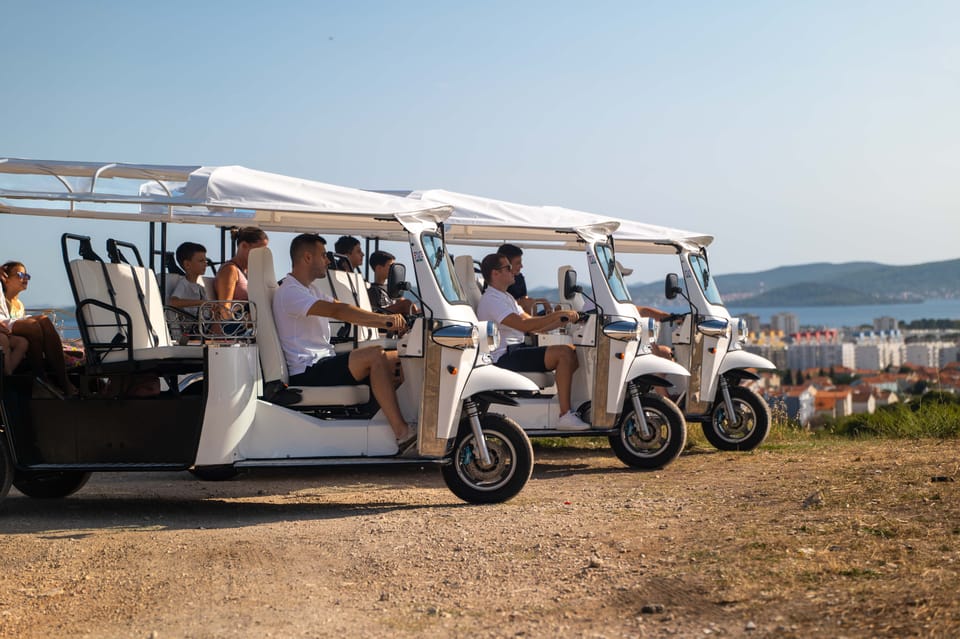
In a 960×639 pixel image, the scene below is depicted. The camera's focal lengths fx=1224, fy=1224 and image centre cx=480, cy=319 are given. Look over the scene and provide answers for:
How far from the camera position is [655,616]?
202 inches

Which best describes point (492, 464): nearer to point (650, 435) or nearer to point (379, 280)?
point (650, 435)

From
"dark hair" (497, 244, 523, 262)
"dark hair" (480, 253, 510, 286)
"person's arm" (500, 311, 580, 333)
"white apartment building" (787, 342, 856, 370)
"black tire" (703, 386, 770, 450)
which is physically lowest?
"white apartment building" (787, 342, 856, 370)

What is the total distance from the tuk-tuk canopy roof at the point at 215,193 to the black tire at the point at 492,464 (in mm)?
1514

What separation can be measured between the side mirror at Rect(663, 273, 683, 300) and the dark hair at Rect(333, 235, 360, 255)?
3.20 metres

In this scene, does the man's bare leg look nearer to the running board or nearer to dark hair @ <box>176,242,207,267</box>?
the running board

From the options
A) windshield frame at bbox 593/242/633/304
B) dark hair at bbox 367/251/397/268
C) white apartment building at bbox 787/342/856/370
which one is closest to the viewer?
windshield frame at bbox 593/242/633/304

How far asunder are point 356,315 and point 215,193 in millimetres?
1315

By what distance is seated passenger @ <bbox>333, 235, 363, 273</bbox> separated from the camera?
1240cm

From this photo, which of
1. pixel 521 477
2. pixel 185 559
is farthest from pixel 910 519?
pixel 185 559

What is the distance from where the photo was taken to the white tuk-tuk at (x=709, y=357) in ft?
38.9

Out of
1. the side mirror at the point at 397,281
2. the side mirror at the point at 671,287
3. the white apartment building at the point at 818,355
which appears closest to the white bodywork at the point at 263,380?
the side mirror at the point at 397,281

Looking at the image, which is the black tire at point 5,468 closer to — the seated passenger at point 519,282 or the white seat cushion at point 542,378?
the white seat cushion at point 542,378

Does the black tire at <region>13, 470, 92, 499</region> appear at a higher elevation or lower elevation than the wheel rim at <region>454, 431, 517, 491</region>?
lower

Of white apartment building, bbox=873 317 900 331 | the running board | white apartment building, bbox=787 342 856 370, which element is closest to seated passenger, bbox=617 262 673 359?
the running board
